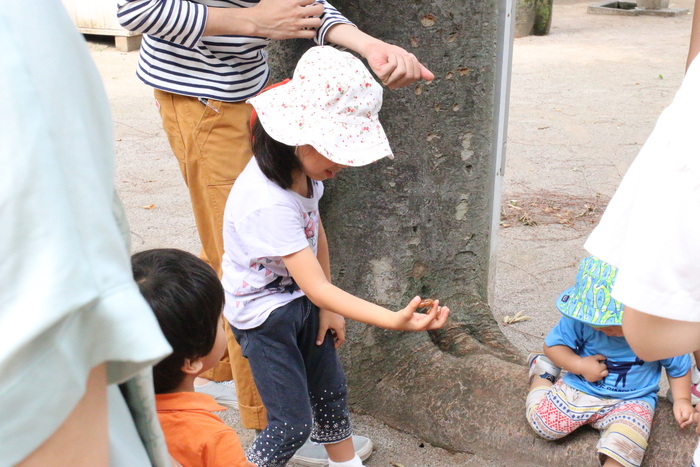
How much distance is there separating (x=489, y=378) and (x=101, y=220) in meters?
2.16

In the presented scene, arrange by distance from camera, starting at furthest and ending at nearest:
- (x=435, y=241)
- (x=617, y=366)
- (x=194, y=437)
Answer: (x=435, y=241), (x=617, y=366), (x=194, y=437)

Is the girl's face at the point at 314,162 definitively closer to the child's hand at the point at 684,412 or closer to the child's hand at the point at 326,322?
the child's hand at the point at 326,322

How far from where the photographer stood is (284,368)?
7.02ft

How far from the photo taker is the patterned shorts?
2.13 m

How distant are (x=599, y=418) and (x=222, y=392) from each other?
143cm

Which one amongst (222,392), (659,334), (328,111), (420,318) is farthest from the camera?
(222,392)

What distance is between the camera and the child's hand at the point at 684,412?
6.98ft

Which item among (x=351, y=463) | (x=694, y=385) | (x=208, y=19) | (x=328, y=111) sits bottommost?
(x=351, y=463)

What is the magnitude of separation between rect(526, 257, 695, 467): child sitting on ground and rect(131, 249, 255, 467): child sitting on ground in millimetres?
1049

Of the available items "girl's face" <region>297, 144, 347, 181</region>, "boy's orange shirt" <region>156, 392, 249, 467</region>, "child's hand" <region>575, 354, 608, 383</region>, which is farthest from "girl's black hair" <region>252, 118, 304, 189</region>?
"child's hand" <region>575, 354, 608, 383</region>

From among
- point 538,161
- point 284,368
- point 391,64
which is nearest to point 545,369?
point 284,368

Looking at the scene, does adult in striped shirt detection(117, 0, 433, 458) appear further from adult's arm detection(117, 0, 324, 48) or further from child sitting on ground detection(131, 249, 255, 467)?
child sitting on ground detection(131, 249, 255, 467)

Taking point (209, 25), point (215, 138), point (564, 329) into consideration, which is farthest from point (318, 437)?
point (209, 25)

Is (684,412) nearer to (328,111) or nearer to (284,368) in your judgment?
(284,368)
